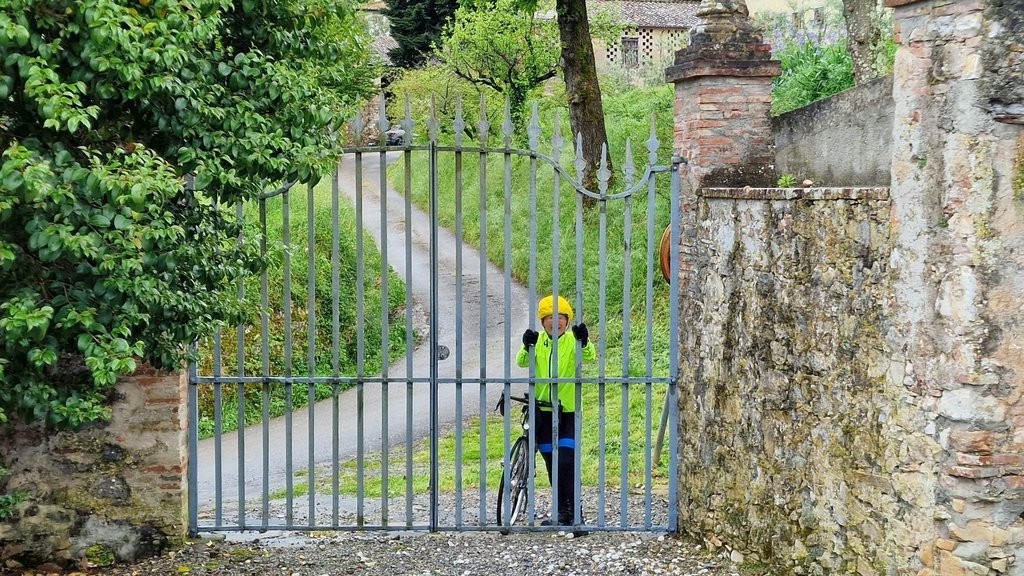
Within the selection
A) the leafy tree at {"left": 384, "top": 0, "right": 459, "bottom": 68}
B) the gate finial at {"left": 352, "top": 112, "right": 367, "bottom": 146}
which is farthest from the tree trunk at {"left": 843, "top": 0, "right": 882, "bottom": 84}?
the leafy tree at {"left": 384, "top": 0, "right": 459, "bottom": 68}

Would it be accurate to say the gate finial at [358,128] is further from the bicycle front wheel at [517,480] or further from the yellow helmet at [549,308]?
the bicycle front wheel at [517,480]

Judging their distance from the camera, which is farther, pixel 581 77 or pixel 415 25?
pixel 415 25

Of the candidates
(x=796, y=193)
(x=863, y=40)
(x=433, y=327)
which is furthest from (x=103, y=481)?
(x=863, y=40)

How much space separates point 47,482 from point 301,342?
8.31m

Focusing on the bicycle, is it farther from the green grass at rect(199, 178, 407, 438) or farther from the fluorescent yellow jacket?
the green grass at rect(199, 178, 407, 438)

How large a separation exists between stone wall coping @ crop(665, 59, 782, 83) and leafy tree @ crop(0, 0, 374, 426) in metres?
2.22

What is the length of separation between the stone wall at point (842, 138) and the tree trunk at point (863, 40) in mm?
4363

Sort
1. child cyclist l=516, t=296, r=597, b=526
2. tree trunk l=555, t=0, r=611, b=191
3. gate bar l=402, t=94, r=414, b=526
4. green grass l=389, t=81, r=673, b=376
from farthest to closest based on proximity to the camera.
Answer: tree trunk l=555, t=0, r=611, b=191 → green grass l=389, t=81, r=673, b=376 → child cyclist l=516, t=296, r=597, b=526 → gate bar l=402, t=94, r=414, b=526

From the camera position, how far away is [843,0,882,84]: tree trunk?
1083 cm

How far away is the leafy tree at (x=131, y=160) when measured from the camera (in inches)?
168

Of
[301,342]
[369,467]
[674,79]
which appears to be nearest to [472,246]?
[301,342]

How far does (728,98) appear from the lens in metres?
6.79

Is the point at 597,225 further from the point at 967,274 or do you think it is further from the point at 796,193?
the point at 967,274

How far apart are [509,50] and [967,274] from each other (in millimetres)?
18216
